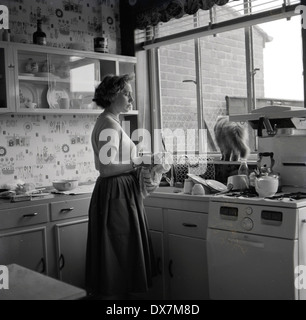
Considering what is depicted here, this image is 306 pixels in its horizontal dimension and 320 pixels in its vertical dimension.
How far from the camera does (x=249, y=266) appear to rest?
243cm

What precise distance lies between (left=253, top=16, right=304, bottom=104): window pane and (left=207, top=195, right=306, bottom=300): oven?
0.97 metres

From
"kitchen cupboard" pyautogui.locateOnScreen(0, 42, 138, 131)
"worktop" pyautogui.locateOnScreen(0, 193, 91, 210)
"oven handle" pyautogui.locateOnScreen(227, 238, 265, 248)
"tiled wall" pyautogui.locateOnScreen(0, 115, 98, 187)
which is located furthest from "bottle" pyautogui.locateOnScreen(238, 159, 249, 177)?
"tiled wall" pyautogui.locateOnScreen(0, 115, 98, 187)

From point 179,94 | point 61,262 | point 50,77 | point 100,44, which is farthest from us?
point 179,94

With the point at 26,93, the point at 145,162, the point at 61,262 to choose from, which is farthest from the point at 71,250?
the point at 26,93

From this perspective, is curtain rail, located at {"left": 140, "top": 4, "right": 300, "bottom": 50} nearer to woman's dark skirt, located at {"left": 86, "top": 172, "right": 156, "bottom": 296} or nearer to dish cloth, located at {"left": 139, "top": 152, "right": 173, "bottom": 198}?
dish cloth, located at {"left": 139, "top": 152, "right": 173, "bottom": 198}

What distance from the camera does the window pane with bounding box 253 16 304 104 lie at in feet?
10.1

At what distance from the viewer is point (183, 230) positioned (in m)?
2.98

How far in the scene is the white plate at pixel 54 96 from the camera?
11.7 feet

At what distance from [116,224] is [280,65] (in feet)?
5.52

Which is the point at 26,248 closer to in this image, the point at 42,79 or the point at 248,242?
the point at 42,79

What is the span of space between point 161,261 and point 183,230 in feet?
1.07

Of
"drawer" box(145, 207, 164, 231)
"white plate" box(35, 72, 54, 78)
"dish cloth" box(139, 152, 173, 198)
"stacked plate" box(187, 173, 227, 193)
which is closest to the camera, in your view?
"dish cloth" box(139, 152, 173, 198)

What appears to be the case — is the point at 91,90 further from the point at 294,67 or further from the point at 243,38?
the point at 294,67
